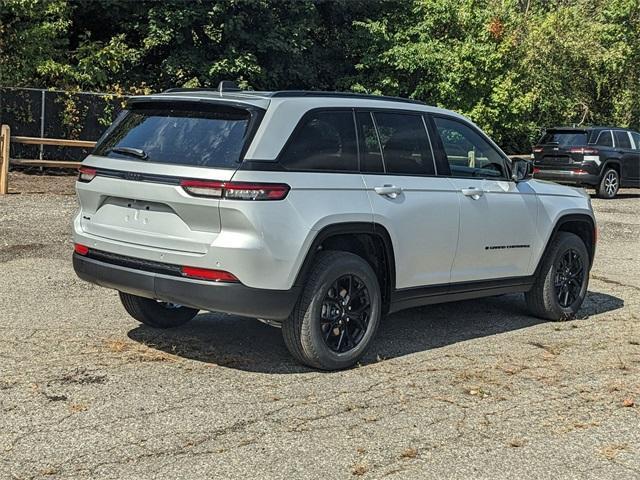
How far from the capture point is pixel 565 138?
21.6 m

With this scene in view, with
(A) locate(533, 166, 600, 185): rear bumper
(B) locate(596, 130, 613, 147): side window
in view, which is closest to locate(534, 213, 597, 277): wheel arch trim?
(A) locate(533, 166, 600, 185): rear bumper

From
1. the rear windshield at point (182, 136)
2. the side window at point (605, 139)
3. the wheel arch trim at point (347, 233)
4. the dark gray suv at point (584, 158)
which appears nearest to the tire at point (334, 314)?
the wheel arch trim at point (347, 233)

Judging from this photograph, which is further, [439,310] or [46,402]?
[439,310]

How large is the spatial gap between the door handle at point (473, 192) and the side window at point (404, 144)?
330mm

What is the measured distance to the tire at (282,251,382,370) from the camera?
5.68m

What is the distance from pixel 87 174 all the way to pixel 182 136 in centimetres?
81

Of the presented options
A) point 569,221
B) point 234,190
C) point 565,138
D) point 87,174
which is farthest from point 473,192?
point 565,138

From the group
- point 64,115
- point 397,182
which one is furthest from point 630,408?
point 64,115

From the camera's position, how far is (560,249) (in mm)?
7781

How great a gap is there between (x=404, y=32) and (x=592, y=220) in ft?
68.4

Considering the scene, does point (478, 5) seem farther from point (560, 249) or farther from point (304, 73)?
point (560, 249)

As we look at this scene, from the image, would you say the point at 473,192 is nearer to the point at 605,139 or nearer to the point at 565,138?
the point at 565,138

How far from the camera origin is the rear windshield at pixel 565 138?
21.5 m

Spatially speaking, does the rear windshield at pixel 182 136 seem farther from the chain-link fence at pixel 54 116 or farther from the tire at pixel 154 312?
the chain-link fence at pixel 54 116
